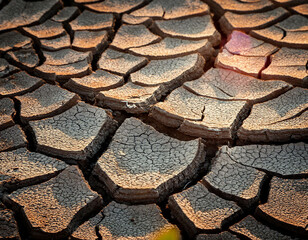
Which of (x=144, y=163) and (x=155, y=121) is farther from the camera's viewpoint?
(x=155, y=121)

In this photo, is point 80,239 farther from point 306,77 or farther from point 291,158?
point 306,77

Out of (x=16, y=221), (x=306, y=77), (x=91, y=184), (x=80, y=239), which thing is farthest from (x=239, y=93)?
(x=16, y=221)

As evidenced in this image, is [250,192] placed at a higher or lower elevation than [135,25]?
lower

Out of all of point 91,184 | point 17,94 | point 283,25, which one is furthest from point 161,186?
point 283,25

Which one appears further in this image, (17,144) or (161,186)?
(17,144)

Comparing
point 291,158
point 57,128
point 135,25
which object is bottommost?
point 57,128

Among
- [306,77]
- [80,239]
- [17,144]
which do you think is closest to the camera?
[80,239]

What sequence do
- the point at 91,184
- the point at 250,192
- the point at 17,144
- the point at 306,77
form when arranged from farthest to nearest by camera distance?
the point at 306,77 → the point at 17,144 → the point at 91,184 → the point at 250,192
